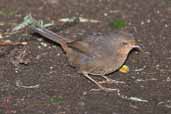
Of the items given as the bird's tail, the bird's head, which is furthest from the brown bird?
the bird's tail

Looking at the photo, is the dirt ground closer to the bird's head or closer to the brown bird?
the brown bird

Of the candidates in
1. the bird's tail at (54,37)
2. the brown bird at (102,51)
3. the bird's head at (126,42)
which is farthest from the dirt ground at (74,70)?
the bird's head at (126,42)

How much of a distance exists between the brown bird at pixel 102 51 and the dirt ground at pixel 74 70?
26 cm

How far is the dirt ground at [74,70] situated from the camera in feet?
23.6

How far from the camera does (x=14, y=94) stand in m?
7.48

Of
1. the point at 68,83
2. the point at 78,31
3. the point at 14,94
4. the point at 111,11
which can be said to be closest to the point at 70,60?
the point at 68,83

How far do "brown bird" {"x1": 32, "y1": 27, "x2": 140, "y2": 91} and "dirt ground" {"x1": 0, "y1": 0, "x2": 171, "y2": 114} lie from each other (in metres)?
0.26

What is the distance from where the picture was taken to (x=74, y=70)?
8.15 m

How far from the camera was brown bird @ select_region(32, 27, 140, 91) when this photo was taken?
7566 mm

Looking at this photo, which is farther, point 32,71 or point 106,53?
point 32,71

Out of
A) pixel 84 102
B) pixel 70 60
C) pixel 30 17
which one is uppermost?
pixel 30 17

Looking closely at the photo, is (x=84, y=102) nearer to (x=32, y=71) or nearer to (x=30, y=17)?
(x=32, y=71)

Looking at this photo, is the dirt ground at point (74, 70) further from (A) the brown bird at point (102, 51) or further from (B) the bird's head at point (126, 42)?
(B) the bird's head at point (126, 42)

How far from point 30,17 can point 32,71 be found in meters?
1.57
